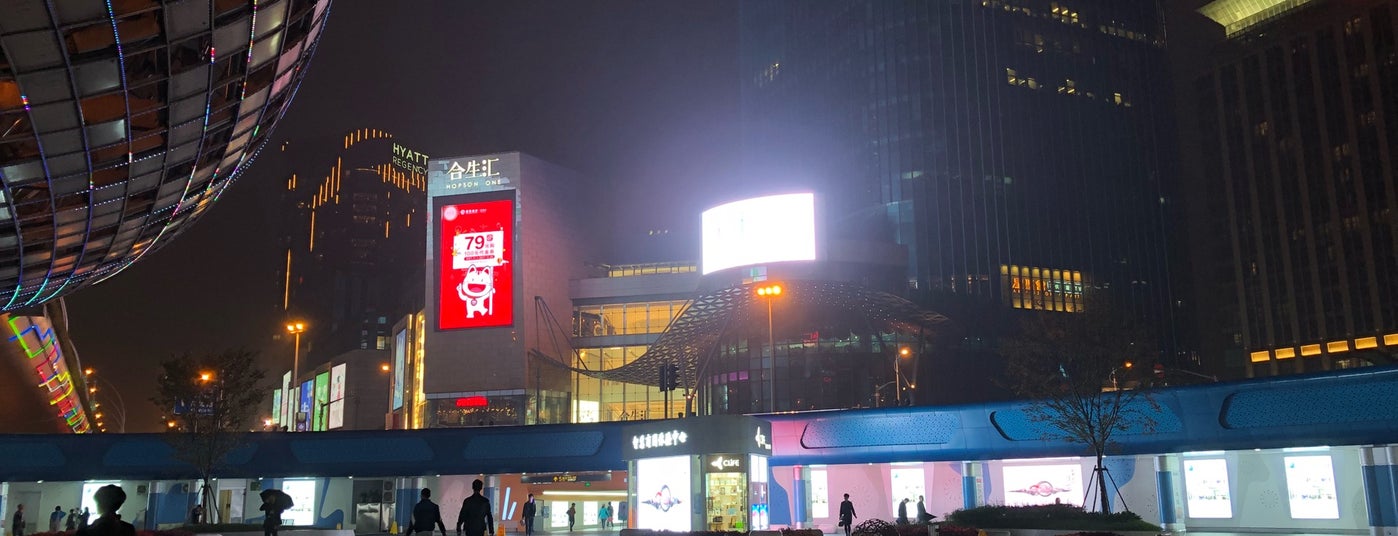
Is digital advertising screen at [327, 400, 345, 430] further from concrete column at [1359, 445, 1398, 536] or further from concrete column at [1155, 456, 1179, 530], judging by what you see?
concrete column at [1359, 445, 1398, 536]

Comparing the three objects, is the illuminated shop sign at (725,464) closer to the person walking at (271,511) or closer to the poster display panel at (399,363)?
the person walking at (271,511)

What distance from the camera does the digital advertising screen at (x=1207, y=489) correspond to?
35.4 meters

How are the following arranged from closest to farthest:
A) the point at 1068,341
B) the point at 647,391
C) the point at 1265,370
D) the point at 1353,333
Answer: the point at 1068,341
the point at 647,391
the point at 1353,333
the point at 1265,370

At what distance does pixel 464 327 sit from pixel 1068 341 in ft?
190

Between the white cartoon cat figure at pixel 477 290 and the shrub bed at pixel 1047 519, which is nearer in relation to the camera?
the shrub bed at pixel 1047 519

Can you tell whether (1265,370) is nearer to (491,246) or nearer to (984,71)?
(984,71)

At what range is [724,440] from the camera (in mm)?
35750

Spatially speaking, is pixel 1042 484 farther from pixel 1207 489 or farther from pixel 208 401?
pixel 208 401

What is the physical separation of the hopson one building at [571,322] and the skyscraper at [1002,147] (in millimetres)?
19964

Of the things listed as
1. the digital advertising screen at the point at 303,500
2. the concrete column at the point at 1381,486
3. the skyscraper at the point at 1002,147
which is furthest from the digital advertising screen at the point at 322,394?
the concrete column at the point at 1381,486

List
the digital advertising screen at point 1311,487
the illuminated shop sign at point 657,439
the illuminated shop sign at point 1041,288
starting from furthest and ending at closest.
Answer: the illuminated shop sign at point 1041,288, the illuminated shop sign at point 657,439, the digital advertising screen at point 1311,487

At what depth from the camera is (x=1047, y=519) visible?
98.3ft

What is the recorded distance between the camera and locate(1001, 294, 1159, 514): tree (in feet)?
108

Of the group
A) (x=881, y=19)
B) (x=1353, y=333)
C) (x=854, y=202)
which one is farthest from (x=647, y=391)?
(x=1353, y=333)
